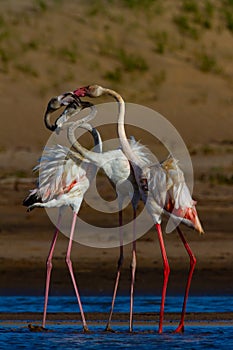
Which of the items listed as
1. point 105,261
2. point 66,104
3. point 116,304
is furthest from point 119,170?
point 105,261

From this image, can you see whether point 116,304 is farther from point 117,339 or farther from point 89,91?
point 89,91

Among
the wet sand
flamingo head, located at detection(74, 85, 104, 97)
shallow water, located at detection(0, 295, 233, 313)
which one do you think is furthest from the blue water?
flamingo head, located at detection(74, 85, 104, 97)

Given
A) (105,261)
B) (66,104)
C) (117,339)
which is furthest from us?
(105,261)

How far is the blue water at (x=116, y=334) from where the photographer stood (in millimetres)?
9750

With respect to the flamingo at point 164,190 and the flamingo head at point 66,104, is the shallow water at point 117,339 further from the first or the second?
the flamingo head at point 66,104

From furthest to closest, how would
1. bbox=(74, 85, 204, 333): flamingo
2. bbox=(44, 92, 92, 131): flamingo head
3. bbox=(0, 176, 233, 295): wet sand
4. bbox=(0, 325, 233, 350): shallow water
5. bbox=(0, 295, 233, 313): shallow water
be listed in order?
bbox=(0, 176, 233, 295): wet sand
bbox=(0, 295, 233, 313): shallow water
bbox=(44, 92, 92, 131): flamingo head
bbox=(74, 85, 204, 333): flamingo
bbox=(0, 325, 233, 350): shallow water

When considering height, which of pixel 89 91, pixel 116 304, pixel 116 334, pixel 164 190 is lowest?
pixel 116 304

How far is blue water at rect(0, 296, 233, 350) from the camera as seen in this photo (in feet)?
32.0

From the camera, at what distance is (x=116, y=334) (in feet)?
33.6

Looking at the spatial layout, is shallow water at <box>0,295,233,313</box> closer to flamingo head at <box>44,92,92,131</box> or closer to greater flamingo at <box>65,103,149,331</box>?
greater flamingo at <box>65,103,149,331</box>

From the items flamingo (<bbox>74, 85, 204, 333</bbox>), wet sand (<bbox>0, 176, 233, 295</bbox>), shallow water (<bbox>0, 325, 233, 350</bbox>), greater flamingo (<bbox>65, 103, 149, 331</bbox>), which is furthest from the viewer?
wet sand (<bbox>0, 176, 233, 295</bbox>)

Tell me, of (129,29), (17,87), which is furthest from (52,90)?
(129,29)

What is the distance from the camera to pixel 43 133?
76.7 feet

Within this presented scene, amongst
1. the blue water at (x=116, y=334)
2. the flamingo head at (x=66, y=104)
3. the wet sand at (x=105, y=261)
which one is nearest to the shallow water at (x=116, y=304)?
the blue water at (x=116, y=334)
